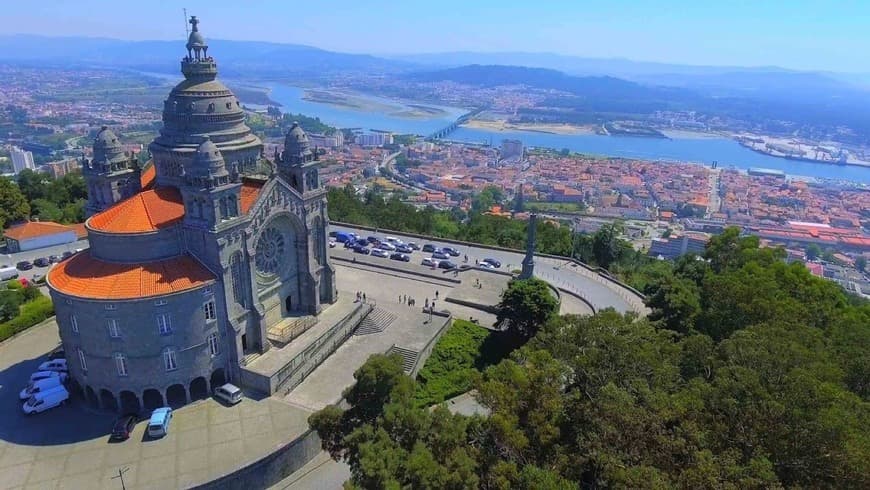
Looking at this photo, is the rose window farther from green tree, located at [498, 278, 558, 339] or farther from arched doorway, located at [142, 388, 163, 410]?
green tree, located at [498, 278, 558, 339]

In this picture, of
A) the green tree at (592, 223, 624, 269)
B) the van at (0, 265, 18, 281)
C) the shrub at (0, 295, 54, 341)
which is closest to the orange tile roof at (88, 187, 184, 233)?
the shrub at (0, 295, 54, 341)

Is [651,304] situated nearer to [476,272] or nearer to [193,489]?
[476,272]

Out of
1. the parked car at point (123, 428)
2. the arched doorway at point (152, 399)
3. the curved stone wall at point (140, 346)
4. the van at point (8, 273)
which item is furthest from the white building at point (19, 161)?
the parked car at point (123, 428)

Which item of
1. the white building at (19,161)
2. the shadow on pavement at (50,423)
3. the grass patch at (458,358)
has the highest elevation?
the shadow on pavement at (50,423)

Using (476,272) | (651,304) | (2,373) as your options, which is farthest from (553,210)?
(2,373)

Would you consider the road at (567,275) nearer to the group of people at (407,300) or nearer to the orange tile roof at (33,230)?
the group of people at (407,300)
